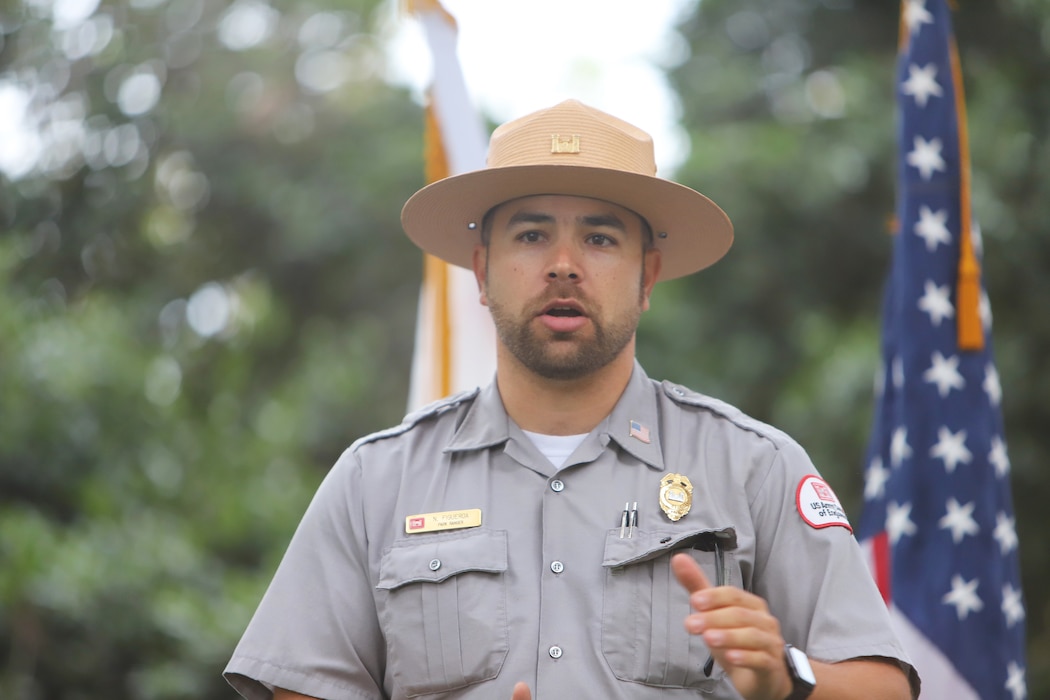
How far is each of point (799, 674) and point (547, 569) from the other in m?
0.60

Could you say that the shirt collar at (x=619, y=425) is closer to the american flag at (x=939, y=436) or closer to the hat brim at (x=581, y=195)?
the hat brim at (x=581, y=195)

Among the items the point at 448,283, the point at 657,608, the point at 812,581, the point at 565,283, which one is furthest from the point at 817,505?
the point at 448,283

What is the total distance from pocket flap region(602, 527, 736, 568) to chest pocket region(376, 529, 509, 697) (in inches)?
9.8

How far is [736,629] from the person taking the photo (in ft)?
7.04

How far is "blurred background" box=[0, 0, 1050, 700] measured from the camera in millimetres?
7945

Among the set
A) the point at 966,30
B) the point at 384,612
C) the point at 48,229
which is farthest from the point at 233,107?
the point at 384,612

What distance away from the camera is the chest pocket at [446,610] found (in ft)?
8.34

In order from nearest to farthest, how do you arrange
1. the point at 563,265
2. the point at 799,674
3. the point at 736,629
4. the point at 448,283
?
the point at 736,629
the point at 799,674
the point at 563,265
the point at 448,283

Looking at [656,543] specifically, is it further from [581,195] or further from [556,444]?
[581,195]

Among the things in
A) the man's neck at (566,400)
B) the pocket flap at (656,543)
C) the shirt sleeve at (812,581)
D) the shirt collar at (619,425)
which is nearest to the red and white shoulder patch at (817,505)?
the shirt sleeve at (812,581)

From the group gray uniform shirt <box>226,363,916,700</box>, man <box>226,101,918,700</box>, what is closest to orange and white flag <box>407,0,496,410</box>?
man <box>226,101,918,700</box>

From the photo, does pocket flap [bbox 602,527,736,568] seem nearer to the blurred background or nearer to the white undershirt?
the white undershirt

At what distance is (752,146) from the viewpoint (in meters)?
9.47

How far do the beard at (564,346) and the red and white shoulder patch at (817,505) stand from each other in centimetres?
58
